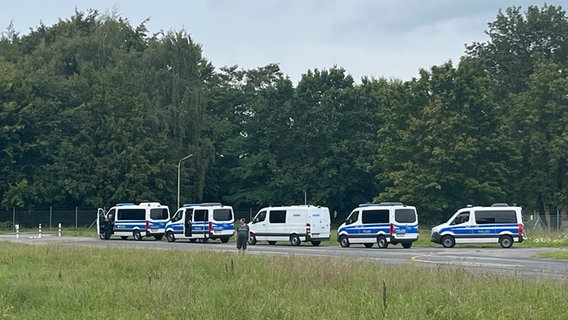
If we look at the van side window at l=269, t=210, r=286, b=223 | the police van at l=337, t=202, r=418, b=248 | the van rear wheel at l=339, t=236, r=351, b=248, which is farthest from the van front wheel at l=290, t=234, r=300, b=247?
the police van at l=337, t=202, r=418, b=248

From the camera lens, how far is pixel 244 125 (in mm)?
83500

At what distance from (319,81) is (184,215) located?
36.2m

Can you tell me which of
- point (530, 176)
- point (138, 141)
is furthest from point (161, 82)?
point (530, 176)

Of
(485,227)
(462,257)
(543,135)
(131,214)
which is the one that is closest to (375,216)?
(485,227)

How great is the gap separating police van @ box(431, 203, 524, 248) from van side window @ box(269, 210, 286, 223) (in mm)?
8423

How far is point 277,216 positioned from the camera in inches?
1764

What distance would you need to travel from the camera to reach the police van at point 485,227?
40.8 m

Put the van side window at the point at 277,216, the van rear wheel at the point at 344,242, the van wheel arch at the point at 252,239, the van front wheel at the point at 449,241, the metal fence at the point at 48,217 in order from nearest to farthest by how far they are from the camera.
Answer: the van front wheel at the point at 449,241, the van rear wheel at the point at 344,242, the van side window at the point at 277,216, the van wheel arch at the point at 252,239, the metal fence at the point at 48,217

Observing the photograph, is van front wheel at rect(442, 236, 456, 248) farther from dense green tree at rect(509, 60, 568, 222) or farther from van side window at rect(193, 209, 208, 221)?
dense green tree at rect(509, 60, 568, 222)

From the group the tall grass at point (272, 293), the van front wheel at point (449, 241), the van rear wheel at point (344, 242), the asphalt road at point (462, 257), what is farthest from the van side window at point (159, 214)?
the tall grass at point (272, 293)

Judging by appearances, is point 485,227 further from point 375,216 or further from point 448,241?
point 375,216

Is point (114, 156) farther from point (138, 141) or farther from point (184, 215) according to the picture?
point (184, 215)

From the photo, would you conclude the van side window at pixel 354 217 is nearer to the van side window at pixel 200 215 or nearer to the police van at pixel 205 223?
the police van at pixel 205 223

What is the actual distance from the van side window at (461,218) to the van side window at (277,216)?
30.1 feet
